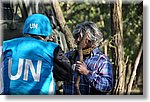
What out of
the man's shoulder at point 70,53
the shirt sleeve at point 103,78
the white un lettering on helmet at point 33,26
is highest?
the white un lettering on helmet at point 33,26

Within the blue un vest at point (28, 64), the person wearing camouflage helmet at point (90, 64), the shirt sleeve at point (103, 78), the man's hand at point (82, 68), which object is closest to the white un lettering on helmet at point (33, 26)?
the blue un vest at point (28, 64)

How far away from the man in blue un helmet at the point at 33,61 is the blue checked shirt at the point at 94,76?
3.1 inches

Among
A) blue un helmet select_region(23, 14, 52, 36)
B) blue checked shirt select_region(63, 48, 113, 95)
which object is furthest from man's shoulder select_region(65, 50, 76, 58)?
blue un helmet select_region(23, 14, 52, 36)

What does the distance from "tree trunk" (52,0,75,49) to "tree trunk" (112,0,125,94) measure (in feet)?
1.34

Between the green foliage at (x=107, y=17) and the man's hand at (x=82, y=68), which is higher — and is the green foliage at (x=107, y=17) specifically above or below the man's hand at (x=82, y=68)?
above

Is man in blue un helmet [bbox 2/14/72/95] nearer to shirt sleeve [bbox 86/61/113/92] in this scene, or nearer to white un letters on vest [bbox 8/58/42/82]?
white un letters on vest [bbox 8/58/42/82]

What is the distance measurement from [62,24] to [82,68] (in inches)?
17.6

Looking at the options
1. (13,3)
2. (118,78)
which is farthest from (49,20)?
(118,78)

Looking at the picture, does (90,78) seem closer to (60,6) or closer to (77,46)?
(77,46)

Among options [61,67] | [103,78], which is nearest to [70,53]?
[61,67]

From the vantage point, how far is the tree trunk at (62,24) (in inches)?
127

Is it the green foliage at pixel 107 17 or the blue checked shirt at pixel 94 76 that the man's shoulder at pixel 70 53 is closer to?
the blue checked shirt at pixel 94 76

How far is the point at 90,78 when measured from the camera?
323cm

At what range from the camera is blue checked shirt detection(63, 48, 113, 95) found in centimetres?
323
